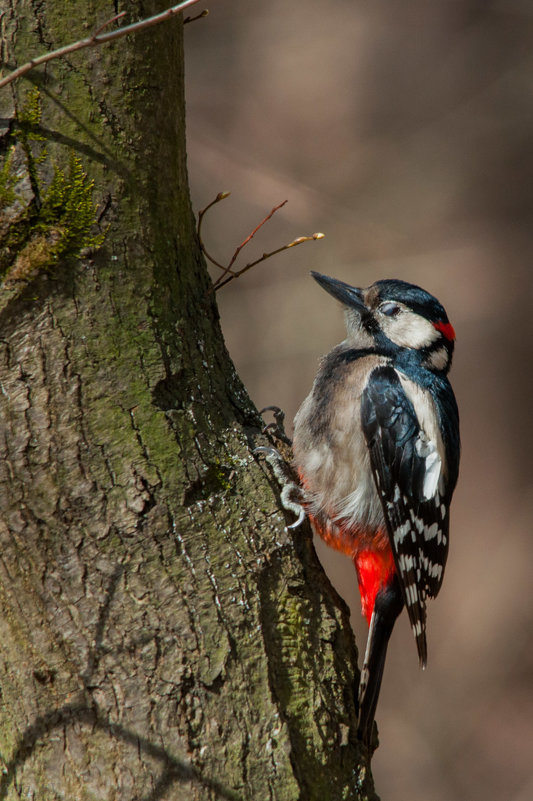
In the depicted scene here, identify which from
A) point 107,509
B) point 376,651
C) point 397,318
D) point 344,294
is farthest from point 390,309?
point 107,509

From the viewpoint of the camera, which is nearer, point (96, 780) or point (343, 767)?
point (96, 780)

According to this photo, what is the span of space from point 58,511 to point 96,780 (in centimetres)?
66

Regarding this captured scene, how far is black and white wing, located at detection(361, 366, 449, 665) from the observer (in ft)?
10.7

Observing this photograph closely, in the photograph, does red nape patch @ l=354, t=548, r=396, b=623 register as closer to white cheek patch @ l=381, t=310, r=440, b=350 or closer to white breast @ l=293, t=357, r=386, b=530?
white breast @ l=293, t=357, r=386, b=530

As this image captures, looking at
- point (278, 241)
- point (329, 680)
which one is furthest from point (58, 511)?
point (278, 241)

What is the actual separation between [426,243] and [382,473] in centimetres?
384

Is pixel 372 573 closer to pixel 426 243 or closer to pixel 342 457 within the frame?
pixel 342 457

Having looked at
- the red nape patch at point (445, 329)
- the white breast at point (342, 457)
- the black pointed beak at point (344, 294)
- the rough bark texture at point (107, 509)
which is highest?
the black pointed beak at point (344, 294)

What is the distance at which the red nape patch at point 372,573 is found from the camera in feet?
10.9

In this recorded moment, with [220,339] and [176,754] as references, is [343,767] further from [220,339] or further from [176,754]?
[220,339]

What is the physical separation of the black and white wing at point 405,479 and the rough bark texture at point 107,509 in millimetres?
1183

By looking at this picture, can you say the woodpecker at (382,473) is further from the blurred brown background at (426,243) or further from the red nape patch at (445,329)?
the blurred brown background at (426,243)

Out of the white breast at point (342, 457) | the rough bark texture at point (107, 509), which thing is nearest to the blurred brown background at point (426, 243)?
the white breast at point (342, 457)

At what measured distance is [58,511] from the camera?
1990 millimetres
